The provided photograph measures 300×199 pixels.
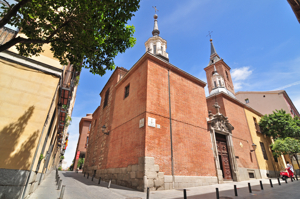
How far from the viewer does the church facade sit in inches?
361

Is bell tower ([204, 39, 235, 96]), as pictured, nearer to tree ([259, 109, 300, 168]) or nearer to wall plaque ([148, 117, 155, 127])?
tree ([259, 109, 300, 168])

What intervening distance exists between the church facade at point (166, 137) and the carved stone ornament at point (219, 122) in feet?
0.29

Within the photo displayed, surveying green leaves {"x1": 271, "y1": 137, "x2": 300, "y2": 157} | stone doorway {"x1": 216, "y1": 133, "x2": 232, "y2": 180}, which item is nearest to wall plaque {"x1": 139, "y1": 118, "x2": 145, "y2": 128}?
stone doorway {"x1": 216, "y1": 133, "x2": 232, "y2": 180}

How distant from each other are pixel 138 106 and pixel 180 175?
5.44 meters

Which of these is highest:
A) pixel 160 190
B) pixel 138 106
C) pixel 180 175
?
pixel 138 106

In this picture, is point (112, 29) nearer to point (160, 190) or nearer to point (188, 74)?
point (160, 190)

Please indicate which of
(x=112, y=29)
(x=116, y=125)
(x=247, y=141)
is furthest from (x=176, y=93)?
(x=247, y=141)

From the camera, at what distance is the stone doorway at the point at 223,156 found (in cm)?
1359

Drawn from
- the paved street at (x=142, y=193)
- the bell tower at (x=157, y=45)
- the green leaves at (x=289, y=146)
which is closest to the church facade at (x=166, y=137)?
the paved street at (x=142, y=193)

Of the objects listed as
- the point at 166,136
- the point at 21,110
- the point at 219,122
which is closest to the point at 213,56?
the point at 219,122

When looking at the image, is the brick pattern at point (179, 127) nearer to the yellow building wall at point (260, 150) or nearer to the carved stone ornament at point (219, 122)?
the carved stone ornament at point (219, 122)

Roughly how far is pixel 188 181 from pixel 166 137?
3243mm

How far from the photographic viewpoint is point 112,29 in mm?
5465

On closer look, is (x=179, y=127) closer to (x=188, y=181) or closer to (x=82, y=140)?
(x=188, y=181)
